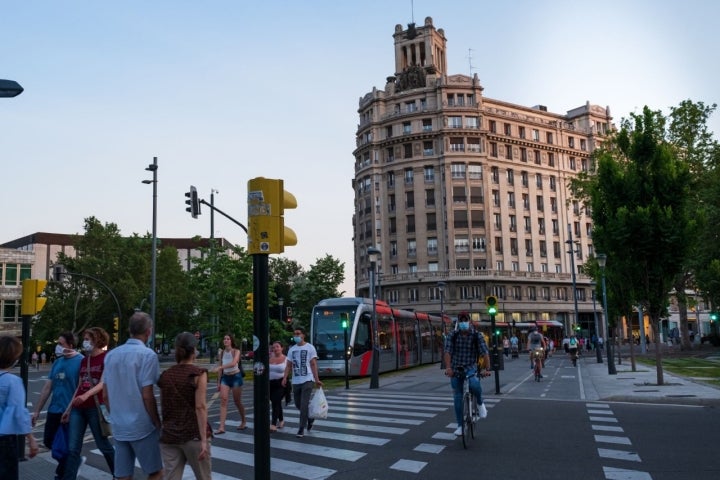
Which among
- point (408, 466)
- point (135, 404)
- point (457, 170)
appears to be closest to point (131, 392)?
point (135, 404)

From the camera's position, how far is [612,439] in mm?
9414

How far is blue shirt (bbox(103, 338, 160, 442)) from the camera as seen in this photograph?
4961 millimetres

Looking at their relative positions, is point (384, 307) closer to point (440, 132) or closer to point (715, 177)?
point (715, 177)

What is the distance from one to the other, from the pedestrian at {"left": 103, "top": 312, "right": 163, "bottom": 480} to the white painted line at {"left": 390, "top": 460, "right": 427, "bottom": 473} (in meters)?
3.46

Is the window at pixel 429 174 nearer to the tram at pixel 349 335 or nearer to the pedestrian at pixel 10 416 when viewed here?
the tram at pixel 349 335

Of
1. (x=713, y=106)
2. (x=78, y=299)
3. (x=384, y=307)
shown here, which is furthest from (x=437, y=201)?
(x=384, y=307)

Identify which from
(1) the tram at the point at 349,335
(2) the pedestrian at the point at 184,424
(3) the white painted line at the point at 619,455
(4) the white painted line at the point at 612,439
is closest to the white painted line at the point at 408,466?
(3) the white painted line at the point at 619,455

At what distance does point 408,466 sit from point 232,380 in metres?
4.82

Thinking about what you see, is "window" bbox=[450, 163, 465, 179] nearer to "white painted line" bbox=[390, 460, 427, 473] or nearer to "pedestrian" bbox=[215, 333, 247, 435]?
"pedestrian" bbox=[215, 333, 247, 435]

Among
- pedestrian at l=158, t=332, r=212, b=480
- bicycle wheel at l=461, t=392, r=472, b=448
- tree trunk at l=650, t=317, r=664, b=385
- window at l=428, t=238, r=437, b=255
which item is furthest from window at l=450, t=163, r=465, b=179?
pedestrian at l=158, t=332, r=212, b=480

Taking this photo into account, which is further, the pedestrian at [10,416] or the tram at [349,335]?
the tram at [349,335]

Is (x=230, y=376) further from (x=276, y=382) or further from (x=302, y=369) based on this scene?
(x=302, y=369)

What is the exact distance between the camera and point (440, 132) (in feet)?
239

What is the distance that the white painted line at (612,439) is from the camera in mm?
9141
